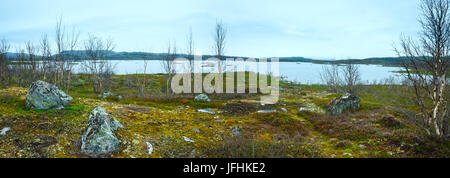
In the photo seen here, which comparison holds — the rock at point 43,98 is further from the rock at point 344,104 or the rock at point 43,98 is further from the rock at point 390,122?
the rock at point 344,104

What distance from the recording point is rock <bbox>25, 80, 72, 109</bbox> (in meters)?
11.0

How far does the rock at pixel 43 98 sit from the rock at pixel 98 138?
5482 mm

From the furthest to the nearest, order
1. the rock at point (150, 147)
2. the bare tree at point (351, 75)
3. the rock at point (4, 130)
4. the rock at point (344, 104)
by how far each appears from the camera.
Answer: the bare tree at point (351, 75) → the rock at point (344, 104) → the rock at point (4, 130) → the rock at point (150, 147)

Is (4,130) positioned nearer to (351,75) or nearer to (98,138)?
(98,138)

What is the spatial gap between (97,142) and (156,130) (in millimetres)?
3351

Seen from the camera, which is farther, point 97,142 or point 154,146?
point 154,146

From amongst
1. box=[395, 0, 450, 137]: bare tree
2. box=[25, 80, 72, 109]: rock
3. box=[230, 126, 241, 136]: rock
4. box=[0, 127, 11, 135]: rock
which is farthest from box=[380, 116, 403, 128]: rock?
box=[25, 80, 72, 109]: rock

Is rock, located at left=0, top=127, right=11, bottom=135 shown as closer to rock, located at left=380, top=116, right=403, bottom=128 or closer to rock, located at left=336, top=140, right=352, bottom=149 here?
rock, located at left=336, top=140, right=352, bottom=149

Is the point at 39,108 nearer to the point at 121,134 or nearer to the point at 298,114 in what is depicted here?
the point at 121,134

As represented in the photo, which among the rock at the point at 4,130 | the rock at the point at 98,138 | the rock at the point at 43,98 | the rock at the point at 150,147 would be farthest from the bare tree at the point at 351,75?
the rock at the point at 4,130

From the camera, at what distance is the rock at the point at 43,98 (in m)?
11.0

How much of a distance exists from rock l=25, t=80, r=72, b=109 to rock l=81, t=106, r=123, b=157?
18.0 ft
